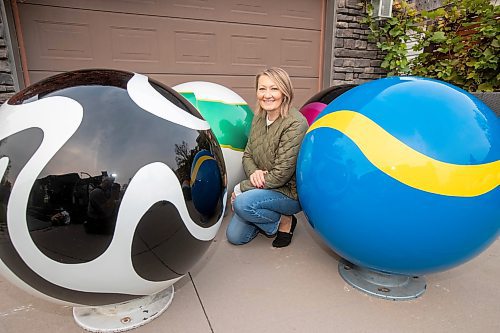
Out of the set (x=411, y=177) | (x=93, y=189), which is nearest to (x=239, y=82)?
(x=411, y=177)

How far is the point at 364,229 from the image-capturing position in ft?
5.66

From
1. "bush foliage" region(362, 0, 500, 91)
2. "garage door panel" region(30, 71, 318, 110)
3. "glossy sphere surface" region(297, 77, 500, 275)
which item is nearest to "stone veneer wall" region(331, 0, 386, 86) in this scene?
"bush foliage" region(362, 0, 500, 91)

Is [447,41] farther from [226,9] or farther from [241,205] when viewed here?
[241,205]

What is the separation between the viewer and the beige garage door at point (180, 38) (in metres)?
4.29

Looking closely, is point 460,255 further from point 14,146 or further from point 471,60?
point 471,60

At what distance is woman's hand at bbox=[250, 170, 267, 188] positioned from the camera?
2.47 meters

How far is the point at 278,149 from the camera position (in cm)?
244

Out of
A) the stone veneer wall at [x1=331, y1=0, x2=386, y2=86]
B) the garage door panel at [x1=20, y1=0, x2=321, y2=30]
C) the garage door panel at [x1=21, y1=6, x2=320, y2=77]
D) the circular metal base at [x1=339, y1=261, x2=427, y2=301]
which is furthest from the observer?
the stone veneer wall at [x1=331, y1=0, x2=386, y2=86]

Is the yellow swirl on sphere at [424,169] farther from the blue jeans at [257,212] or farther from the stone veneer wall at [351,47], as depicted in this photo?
the stone veneer wall at [351,47]

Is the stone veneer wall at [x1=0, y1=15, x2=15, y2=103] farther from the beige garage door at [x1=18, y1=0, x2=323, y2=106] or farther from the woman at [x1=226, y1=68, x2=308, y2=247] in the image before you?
the woman at [x1=226, y1=68, x2=308, y2=247]

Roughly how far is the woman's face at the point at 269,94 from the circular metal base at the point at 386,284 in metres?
1.22

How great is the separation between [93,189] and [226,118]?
171cm

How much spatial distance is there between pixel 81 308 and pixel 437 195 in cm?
185

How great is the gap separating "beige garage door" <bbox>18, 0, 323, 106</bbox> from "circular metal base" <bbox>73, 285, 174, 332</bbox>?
3.60 m
